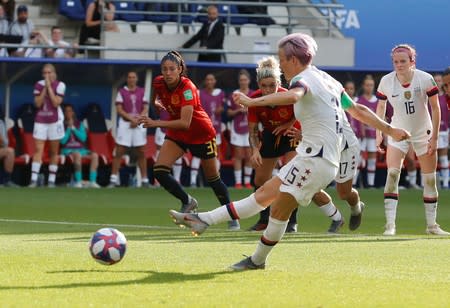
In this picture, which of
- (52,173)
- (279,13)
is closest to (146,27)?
(279,13)

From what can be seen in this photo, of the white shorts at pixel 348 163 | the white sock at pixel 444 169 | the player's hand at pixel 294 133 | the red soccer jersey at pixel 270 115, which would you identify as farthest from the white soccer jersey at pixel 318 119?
the white sock at pixel 444 169

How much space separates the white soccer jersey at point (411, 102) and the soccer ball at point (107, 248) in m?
5.82

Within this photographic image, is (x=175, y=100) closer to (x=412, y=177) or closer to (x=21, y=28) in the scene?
(x=21, y=28)

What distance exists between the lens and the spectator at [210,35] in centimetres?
2686

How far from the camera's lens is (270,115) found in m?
14.4

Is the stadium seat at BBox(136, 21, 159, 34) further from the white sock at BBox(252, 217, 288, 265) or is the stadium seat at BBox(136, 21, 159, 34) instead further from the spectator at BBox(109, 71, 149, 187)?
the white sock at BBox(252, 217, 288, 265)

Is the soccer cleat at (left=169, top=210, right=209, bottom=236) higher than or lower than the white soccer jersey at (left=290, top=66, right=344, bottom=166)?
lower

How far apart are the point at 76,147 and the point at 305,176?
1731 centimetres

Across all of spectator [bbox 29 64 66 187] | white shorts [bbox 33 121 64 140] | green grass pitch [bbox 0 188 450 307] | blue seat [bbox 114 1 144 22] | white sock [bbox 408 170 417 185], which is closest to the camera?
green grass pitch [bbox 0 188 450 307]

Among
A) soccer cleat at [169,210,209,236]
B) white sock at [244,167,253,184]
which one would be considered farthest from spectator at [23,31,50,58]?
soccer cleat at [169,210,209,236]

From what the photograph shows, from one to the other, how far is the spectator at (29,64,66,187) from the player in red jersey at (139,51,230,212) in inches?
415

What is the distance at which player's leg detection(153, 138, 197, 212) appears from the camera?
49.6ft

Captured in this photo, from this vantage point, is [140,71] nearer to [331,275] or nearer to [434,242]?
[434,242]

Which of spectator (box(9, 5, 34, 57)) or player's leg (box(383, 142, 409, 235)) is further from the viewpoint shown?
spectator (box(9, 5, 34, 57))
